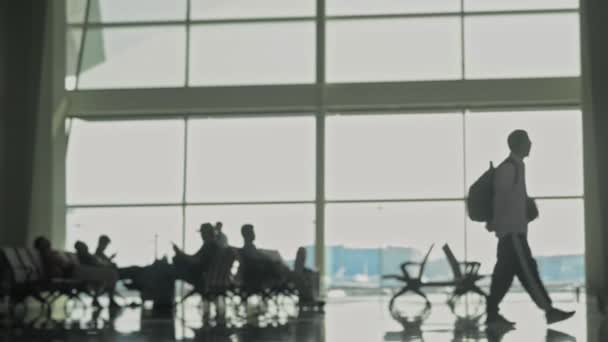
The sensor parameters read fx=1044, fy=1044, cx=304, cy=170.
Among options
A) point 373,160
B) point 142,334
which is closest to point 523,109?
point 373,160

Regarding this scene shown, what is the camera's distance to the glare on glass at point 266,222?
18.6m

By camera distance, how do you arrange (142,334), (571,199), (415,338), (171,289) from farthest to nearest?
1. (571,199)
2. (171,289)
3. (142,334)
4. (415,338)

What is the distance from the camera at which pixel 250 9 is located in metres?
19.1

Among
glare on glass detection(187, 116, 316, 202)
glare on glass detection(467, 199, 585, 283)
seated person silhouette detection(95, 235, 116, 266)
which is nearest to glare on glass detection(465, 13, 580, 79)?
glare on glass detection(467, 199, 585, 283)

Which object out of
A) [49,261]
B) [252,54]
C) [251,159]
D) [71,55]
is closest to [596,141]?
[251,159]

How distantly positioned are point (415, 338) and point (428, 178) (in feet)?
41.6

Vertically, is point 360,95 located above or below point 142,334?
above

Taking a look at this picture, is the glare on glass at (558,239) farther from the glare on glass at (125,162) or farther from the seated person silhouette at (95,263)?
the seated person silhouette at (95,263)

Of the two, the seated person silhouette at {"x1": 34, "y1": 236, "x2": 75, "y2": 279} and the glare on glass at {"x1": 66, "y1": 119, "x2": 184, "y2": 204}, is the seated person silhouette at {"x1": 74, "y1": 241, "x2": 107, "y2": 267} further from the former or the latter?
the glare on glass at {"x1": 66, "y1": 119, "x2": 184, "y2": 204}

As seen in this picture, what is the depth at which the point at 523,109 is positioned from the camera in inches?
728

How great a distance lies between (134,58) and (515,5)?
276 inches

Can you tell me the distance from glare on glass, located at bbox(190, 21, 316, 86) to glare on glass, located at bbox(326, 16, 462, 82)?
1.61 ft

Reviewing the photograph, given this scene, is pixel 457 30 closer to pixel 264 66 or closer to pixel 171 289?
pixel 264 66

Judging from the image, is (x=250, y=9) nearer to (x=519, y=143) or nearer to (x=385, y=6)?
(x=385, y=6)
